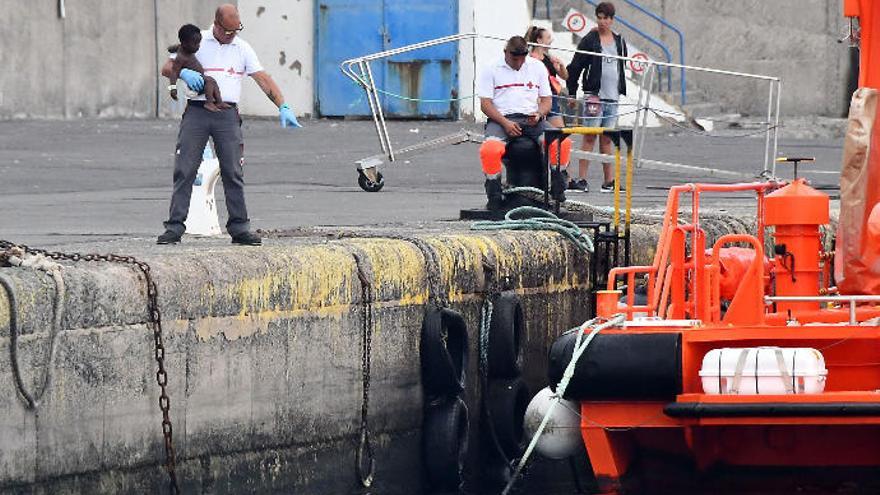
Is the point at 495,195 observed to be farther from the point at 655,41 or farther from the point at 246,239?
the point at 655,41

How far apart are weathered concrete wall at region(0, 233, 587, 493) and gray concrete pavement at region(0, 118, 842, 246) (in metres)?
1.96

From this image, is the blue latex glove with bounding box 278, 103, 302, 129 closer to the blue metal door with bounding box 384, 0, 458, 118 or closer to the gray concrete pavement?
the gray concrete pavement

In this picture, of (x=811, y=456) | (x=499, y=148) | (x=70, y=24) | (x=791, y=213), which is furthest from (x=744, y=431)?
(x=70, y=24)

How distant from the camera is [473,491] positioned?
1111 cm

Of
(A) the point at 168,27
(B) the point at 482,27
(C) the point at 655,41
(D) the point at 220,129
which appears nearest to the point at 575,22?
(C) the point at 655,41

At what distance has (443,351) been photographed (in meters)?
10.7

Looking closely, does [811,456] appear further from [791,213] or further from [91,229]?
[91,229]

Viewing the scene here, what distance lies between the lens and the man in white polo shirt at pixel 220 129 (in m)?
11.1

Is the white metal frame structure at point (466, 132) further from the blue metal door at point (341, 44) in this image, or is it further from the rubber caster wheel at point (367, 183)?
the blue metal door at point (341, 44)

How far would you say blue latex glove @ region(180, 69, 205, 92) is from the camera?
10984mm

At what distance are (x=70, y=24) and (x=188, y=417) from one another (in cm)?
1945

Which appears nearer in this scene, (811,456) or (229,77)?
(811,456)

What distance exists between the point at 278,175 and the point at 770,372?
12454mm

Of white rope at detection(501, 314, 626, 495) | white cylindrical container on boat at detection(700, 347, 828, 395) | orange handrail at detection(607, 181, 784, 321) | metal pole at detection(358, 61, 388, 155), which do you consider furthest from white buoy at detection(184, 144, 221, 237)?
metal pole at detection(358, 61, 388, 155)
